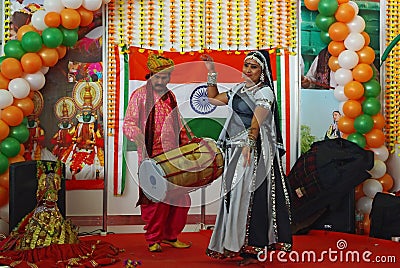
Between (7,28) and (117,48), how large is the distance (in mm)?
1083

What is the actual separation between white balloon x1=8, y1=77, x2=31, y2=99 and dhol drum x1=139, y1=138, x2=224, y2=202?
163 cm

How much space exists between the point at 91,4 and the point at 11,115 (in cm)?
127

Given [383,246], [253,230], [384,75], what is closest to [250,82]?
[253,230]

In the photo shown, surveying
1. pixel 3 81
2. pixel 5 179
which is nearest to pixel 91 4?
pixel 3 81

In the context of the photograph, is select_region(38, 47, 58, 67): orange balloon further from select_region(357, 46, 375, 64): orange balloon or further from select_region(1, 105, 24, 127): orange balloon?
select_region(357, 46, 375, 64): orange balloon

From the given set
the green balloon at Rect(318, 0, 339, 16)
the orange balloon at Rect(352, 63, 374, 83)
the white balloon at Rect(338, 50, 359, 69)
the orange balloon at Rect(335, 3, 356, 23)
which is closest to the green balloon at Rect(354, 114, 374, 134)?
the orange balloon at Rect(352, 63, 374, 83)

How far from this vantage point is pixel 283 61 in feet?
21.5

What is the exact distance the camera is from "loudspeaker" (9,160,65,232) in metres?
5.29

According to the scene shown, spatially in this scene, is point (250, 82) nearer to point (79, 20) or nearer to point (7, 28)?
point (79, 20)

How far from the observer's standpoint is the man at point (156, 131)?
16.5 ft

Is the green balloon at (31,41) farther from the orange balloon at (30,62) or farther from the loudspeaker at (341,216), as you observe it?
the loudspeaker at (341,216)

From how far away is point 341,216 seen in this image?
19.4 ft

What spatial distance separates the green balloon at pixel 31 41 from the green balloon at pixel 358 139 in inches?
121

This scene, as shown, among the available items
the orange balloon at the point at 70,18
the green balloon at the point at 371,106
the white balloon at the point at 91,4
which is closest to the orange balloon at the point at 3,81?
the orange balloon at the point at 70,18
